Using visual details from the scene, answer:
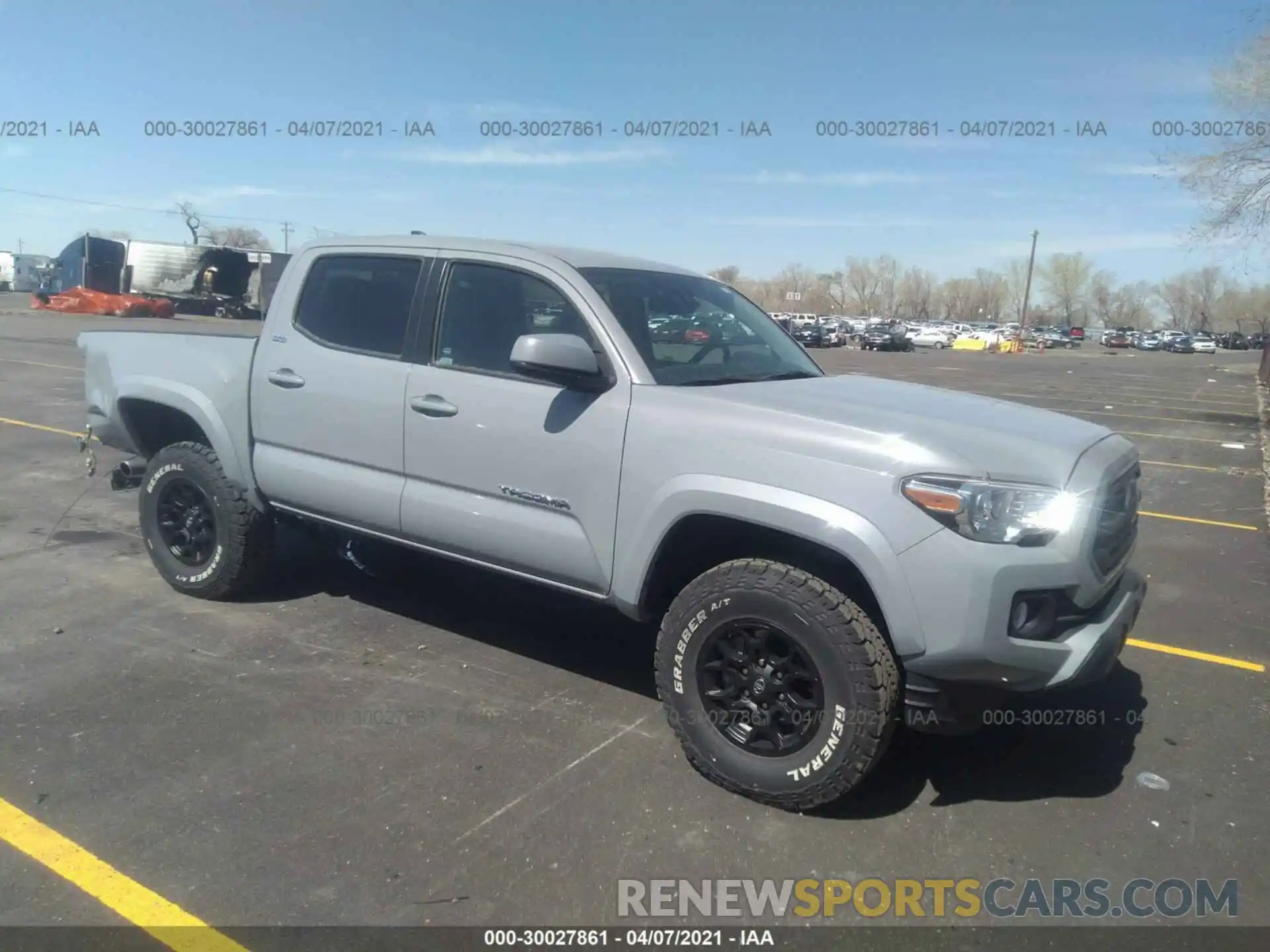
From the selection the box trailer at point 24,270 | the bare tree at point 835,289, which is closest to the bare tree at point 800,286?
the bare tree at point 835,289

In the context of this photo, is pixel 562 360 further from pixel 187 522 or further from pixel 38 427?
pixel 38 427

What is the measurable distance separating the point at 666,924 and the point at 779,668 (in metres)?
0.97

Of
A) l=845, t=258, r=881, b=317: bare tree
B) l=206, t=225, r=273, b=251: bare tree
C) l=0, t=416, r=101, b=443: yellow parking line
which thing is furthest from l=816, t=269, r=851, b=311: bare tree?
l=0, t=416, r=101, b=443: yellow parking line

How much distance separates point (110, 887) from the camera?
296 centimetres

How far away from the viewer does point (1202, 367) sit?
152 ft

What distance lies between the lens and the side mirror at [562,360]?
375 cm

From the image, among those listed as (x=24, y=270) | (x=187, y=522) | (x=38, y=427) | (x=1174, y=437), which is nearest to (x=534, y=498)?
(x=187, y=522)

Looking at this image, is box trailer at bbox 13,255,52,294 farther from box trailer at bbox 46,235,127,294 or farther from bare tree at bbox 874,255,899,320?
bare tree at bbox 874,255,899,320

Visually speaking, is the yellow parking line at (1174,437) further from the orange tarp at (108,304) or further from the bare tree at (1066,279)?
the bare tree at (1066,279)

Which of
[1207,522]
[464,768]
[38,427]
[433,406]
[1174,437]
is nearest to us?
[464,768]

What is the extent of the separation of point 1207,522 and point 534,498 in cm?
731

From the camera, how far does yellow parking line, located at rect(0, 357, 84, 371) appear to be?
1808cm

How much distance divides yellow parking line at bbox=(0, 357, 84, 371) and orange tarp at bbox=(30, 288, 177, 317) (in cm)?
2345

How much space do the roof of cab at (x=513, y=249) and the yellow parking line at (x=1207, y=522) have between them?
6.09 metres
